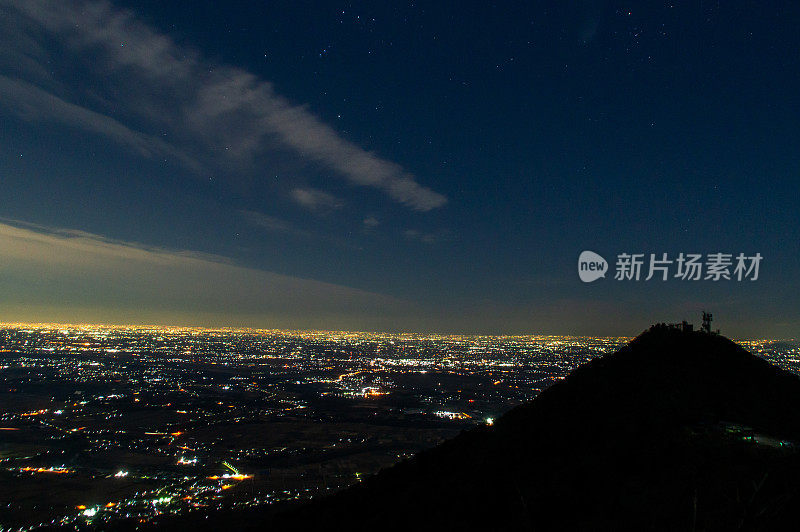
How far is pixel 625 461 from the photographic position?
14.5 m

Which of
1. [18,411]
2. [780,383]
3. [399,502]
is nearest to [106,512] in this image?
[399,502]

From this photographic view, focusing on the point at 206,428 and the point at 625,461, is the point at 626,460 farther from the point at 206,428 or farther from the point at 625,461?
the point at 206,428

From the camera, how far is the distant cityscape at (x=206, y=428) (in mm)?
41781

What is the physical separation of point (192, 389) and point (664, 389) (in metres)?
106

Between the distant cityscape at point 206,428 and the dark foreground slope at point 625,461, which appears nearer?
the dark foreground slope at point 625,461

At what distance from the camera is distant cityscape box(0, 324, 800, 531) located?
137 ft

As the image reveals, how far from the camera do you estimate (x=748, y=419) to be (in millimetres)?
18109

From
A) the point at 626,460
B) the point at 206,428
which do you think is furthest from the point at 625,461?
the point at 206,428

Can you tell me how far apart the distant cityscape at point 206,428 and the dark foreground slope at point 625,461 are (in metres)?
26.2

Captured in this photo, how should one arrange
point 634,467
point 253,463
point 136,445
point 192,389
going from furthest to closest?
point 192,389 < point 136,445 < point 253,463 < point 634,467

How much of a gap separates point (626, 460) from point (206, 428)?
228ft

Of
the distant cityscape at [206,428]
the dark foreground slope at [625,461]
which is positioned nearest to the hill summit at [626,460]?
the dark foreground slope at [625,461]

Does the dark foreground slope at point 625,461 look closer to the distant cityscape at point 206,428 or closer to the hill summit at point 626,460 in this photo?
the hill summit at point 626,460

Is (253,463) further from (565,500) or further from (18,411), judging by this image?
(18,411)
